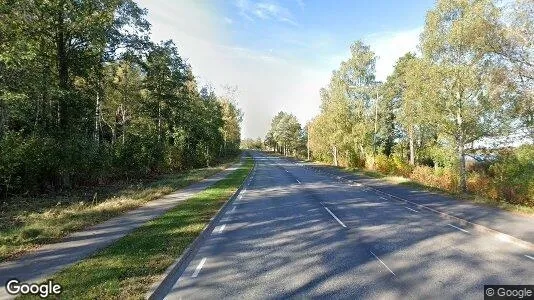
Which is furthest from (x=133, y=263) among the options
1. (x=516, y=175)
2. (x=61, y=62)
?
(x=516, y=175)

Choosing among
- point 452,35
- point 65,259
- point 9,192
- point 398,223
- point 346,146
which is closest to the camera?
point 65,259

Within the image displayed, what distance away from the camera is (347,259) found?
8977mm

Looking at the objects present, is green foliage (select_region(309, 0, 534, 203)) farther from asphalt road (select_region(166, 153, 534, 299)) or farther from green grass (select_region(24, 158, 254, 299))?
green grass (select_region(24, 158, 254, 299))

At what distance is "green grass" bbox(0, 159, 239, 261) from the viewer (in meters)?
10.2

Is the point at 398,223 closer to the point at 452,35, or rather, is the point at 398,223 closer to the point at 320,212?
the point at 320,212

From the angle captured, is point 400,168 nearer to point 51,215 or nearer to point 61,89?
point 61,89

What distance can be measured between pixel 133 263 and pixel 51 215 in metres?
7.01

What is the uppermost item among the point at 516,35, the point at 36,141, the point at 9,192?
the point at 516,35

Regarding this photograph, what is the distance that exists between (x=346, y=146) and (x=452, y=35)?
28.3 metres

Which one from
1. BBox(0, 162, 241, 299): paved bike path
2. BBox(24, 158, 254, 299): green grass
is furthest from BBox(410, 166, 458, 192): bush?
BBox(0, 162, 241, 299): paved bike path

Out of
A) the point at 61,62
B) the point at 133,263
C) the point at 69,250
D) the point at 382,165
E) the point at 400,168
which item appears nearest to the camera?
the point at 133,263

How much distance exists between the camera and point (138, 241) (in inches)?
401

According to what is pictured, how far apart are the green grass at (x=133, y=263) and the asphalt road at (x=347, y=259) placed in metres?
0.56

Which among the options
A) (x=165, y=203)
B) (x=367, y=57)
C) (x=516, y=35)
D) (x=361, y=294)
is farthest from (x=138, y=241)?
(x=367, y=57)
